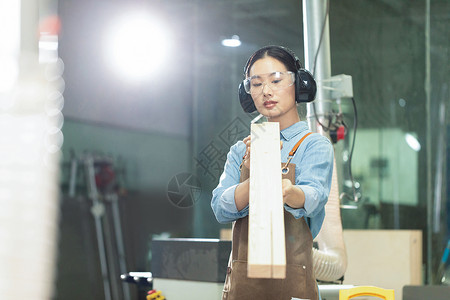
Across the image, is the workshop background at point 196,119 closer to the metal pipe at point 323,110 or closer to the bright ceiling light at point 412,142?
the bright ceiling light at point 412,142

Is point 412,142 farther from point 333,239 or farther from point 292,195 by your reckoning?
point 292,195

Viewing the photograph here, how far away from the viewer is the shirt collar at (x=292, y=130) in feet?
5.35

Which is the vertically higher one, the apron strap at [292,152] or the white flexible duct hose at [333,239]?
the apron strap at [292,152]

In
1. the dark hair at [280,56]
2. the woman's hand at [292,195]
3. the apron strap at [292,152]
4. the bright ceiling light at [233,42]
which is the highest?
the bright ceiling light at [233,42]

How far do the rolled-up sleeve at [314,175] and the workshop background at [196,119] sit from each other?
3.91 feet

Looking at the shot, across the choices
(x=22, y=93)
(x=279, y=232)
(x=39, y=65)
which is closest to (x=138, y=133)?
(x=39, y=65)

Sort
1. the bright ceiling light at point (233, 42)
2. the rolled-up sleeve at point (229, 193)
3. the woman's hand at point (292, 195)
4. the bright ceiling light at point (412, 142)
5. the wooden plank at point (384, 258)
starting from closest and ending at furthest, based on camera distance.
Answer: the woman's hand at point (292, 195) < the rolled-up sleeve at point (229, 193) < the bright ceiling light at point (233, 42) < the wooden plank at point (384, 258) < the bright ceiling light at point (412, 142)

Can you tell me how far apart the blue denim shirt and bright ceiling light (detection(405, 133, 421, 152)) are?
2009 millimetres

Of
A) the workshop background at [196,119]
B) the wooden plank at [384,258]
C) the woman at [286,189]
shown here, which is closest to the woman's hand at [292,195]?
the woman at [286,189]

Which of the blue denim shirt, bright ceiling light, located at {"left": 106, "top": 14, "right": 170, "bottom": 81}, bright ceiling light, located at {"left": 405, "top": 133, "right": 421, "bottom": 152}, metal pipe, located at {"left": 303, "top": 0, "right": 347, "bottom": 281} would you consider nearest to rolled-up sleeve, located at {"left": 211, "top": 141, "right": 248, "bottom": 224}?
the blue denim shirt

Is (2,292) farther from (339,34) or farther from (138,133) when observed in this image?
(339,34)

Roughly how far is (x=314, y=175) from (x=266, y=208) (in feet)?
0.77

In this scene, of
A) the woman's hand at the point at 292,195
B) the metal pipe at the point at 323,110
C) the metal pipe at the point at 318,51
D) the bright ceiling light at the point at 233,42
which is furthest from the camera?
the bright ceiling light at the point at 233,42

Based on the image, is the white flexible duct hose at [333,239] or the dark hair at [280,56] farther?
the white flexible duct hose at [333,239]
